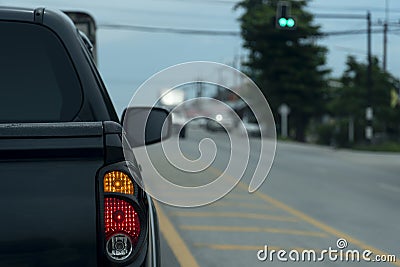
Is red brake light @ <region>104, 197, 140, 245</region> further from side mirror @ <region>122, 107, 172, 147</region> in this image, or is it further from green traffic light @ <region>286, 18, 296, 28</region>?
green traffic light @ <region>286, 18, 296, 28</region>

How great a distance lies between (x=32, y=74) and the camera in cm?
338

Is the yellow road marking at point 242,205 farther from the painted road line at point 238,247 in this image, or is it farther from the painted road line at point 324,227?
the painted road line at point 238,247

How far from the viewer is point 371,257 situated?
754 cm

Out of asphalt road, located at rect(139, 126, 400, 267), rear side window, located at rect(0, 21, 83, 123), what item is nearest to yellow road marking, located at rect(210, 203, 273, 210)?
asphalt road, located at rect(139, 126, 400, 267)

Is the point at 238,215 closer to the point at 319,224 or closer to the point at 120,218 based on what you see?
the point at 319,224

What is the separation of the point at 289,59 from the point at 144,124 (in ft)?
166

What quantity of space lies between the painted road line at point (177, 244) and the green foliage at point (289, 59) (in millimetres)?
43664

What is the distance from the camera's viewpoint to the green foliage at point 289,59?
52812 millimetres

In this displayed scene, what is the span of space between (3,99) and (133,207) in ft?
4.09

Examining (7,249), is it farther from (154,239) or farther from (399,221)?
(399,221)

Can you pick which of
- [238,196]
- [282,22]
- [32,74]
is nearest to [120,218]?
[32,74]

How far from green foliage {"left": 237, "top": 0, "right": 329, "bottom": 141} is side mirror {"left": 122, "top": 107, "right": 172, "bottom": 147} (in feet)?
161

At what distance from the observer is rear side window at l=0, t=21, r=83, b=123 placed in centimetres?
330

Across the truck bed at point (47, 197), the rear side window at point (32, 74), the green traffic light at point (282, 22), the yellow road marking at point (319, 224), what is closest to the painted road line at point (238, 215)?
the yellow road marking at point (319, 224)
